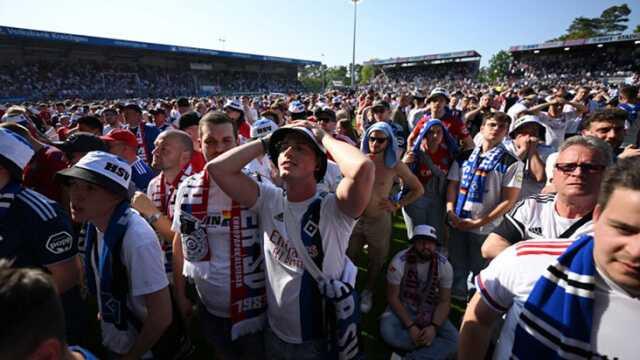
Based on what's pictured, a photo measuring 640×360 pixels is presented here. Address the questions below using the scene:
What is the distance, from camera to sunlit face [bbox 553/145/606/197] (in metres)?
2.06

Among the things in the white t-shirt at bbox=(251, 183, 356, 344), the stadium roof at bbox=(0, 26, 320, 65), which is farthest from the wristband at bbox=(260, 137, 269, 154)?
the stadium roof at bbox=(0, 26, 320, 65)

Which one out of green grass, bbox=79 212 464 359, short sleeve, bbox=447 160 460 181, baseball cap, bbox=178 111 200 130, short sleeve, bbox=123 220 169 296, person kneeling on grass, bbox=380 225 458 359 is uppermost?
baseball cap, bbox=178 111 200 130

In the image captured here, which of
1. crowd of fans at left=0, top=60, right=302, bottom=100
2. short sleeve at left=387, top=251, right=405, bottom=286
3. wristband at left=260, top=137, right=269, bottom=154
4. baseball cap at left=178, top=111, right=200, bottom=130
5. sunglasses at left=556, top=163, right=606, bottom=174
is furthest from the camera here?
crowd of fans at left=0, top=60, right=302, bottom=100

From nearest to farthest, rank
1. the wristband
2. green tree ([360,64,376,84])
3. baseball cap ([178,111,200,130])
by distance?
the wristband, baseball cap ([178,111,200,130]), green tree ([360,64,376,84])

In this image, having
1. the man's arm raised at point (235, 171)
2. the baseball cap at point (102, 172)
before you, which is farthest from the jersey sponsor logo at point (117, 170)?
the man's arm raised at point (235, 171)

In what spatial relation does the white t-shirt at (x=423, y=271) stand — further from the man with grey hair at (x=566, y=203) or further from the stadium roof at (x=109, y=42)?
the stadium roof at (x=109, y=42)

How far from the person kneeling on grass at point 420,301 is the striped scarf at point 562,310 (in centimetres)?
203

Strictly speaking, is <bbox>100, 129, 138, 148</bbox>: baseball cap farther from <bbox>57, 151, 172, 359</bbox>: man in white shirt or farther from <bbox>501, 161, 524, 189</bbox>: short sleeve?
<bbox>501, 161, 524, 189</bbox>: short sleeve

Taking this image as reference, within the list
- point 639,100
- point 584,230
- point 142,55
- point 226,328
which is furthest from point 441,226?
point 142,55

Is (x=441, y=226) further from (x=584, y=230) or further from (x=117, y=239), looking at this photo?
(x=117, y=239)

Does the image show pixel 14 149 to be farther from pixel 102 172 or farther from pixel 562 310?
pixel 562 310

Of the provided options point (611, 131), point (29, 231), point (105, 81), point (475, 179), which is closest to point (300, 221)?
point (29, 231)

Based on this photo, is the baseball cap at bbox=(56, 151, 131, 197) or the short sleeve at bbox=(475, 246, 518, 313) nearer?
the short sleeve at bbox=(475, 246, 518, 313)

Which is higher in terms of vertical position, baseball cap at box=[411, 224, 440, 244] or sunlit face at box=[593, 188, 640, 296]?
sunlit face at box=[593, 188, 640, 296]
